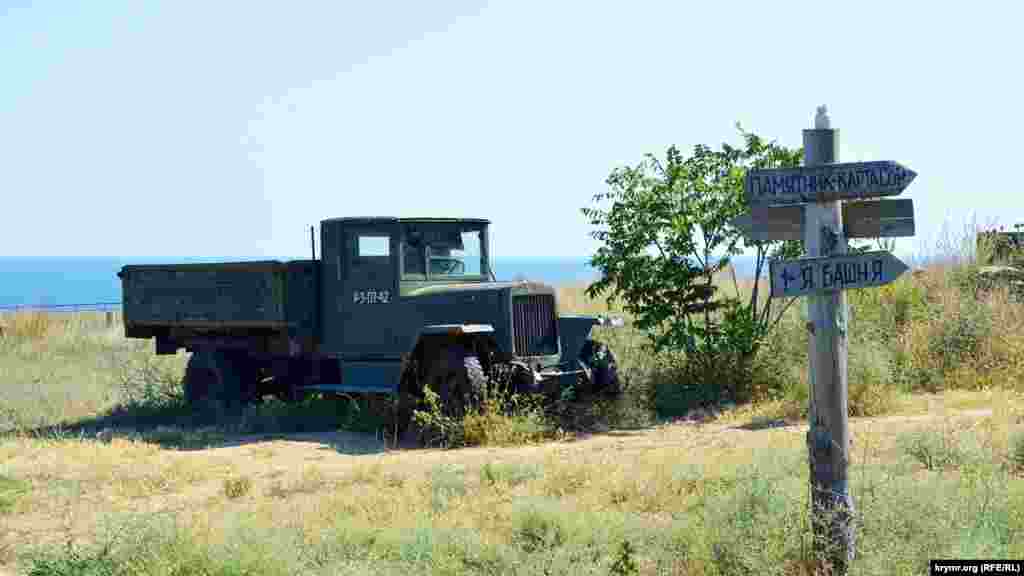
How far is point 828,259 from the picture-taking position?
20.8 feet

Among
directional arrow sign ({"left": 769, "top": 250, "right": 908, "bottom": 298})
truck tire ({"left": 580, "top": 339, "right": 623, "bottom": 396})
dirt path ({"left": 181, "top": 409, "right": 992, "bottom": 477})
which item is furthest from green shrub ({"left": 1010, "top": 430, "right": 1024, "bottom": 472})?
truck tire ({"left": 580, "top": 339, "right": 623, "bottom": 396})

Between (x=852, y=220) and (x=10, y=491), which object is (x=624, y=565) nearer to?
(x=852, y=220)

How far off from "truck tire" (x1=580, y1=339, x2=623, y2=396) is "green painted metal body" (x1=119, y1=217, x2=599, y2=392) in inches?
7.8

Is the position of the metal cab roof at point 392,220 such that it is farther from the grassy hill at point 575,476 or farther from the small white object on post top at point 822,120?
the small white object on post top at point 822,120

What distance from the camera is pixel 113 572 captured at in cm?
676

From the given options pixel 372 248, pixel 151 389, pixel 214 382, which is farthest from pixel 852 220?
pixel 151 389

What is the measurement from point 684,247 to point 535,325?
215 cm

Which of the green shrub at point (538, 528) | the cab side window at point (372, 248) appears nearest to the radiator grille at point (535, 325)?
the cab side window at point (372, 248)

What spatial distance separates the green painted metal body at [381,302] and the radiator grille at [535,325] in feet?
0.03

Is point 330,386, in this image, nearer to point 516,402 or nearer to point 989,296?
point 516,402

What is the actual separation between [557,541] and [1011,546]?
2.53 m

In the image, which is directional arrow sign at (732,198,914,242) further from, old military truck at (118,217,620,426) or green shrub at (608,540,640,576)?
old military truck at (118,217,620,426)

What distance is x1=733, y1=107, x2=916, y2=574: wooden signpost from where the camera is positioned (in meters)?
6.33

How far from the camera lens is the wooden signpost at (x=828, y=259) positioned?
633cm
